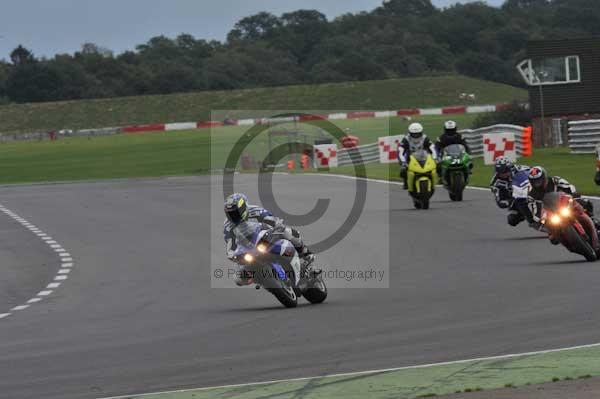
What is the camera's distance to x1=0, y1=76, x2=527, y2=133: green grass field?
335 feet

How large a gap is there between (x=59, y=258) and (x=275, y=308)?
9.15 metres

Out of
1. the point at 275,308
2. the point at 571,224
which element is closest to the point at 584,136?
the point at 571,224

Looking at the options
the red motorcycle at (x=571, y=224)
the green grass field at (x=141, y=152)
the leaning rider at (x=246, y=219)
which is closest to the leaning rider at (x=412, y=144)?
the red motorcycle at (x=571, y=224)

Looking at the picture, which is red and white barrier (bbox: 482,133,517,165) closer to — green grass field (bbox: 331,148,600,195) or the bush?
green grass field (bbox: 331,148,600,195)

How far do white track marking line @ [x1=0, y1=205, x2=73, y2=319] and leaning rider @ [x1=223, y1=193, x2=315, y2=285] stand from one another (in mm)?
2821

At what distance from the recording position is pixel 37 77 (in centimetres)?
13425

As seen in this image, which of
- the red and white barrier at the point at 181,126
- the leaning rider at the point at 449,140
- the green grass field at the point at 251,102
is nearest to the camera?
the leaning rider at the point at 449,140

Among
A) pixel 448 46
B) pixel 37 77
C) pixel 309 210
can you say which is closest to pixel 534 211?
pixel 309 210

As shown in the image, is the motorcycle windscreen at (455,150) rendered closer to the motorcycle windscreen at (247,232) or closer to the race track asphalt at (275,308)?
the race track asphalt at (275,308)

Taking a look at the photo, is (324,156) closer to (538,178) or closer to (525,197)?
(525,197)

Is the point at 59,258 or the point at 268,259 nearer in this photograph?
the point at 268,259

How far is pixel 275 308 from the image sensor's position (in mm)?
15102

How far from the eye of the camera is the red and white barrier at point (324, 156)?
170 ft

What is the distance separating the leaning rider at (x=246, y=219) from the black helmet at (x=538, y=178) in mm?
4861
